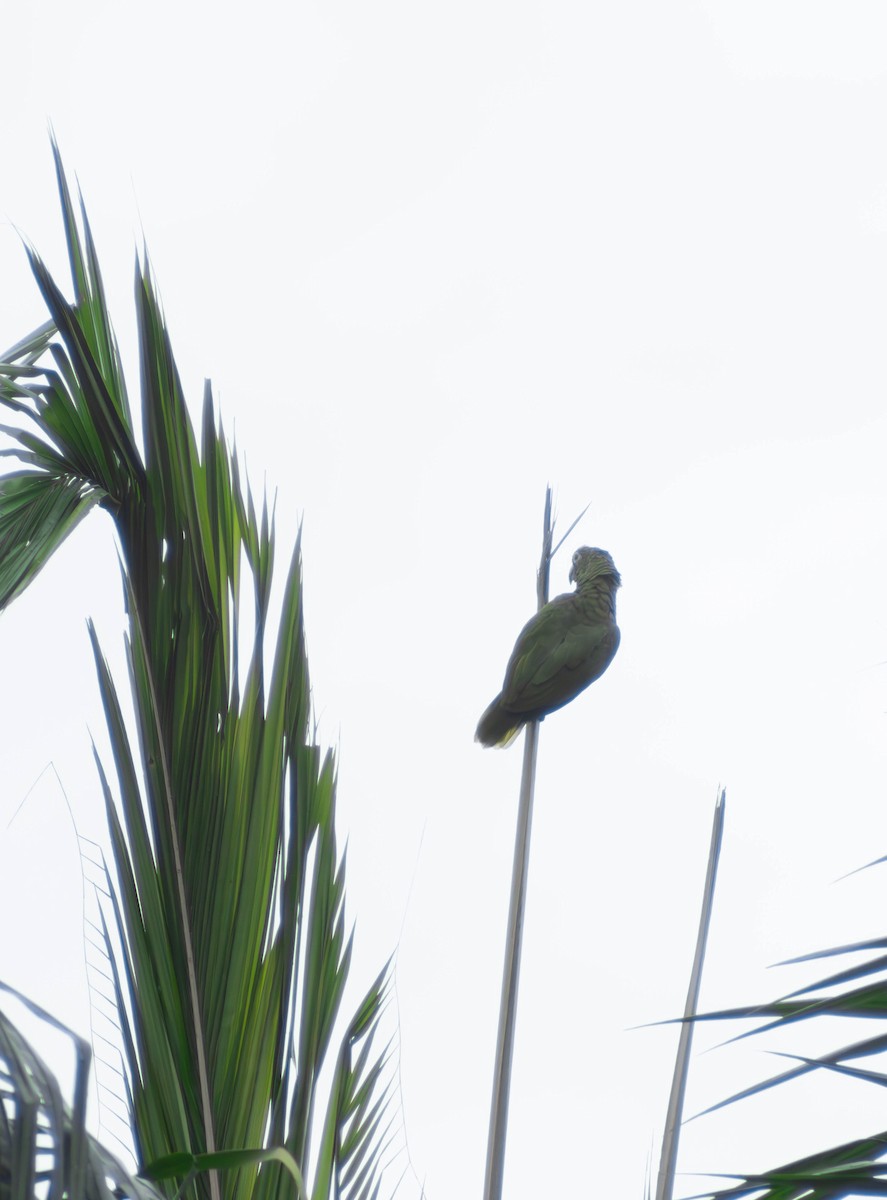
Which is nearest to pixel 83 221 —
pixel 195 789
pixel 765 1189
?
pixel 195 789

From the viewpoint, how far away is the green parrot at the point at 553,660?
313 cm

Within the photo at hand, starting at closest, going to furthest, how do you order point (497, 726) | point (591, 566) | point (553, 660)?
point (553, 660)
point (497, 726)
point (591, 566)

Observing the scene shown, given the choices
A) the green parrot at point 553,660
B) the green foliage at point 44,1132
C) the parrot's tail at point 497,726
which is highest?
the green parrot at point 553,660

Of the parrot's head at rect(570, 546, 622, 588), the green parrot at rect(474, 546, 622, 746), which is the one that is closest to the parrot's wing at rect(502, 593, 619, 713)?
the green parrot at rect(474, 546, 622, 746)

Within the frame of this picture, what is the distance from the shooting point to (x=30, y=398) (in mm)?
1460

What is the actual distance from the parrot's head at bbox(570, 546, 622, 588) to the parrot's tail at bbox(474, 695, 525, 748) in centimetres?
54

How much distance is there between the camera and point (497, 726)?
3.28m

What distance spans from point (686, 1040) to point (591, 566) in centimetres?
222

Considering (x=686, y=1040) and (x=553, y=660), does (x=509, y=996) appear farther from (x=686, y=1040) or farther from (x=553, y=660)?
(x=553, y=660)

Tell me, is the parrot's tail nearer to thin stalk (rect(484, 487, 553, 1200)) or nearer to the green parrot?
the green parrot

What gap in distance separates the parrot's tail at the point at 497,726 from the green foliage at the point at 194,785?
1.69 metres

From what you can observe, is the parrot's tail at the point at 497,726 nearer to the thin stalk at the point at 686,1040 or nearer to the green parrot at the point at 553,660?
the green parrot at the point at 553,660

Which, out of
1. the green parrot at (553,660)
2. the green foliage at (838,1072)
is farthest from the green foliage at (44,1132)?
the green parrot at (553,660)

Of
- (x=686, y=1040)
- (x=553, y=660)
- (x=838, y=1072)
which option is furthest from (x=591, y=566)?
(x=838, y=1072)
